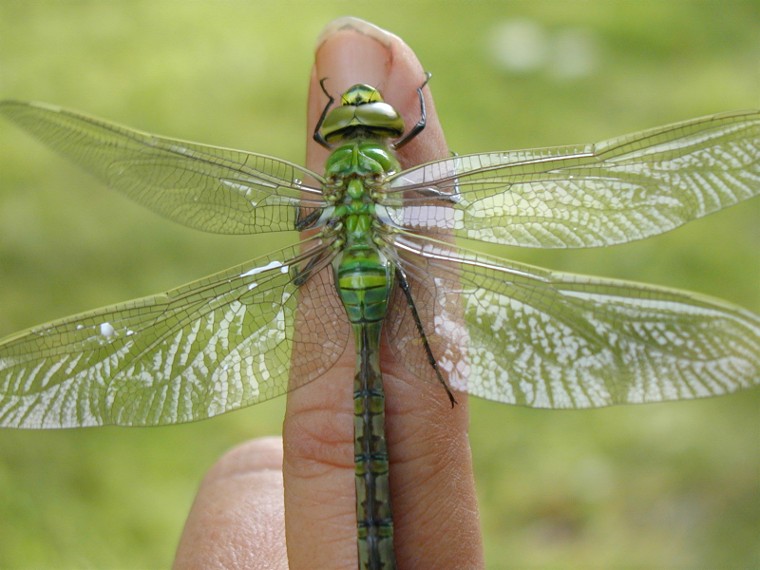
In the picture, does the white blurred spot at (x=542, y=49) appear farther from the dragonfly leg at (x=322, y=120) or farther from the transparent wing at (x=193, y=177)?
the transparent wing at (x=193, y=177)

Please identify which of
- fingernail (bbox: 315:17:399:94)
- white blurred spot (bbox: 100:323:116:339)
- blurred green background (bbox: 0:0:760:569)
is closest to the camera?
white blurred spot (bbox: 100:323:116:339)

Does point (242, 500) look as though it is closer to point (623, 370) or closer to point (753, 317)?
point (623, 370)

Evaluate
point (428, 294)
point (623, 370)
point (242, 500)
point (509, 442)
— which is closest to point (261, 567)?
point (242, 500)

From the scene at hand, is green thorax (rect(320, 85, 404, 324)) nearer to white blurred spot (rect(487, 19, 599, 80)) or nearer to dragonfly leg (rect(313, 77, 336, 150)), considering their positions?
dragonfly leg (rect(313, 77, 336, 150))

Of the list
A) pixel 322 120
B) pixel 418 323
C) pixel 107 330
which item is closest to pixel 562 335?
pixel 418 323

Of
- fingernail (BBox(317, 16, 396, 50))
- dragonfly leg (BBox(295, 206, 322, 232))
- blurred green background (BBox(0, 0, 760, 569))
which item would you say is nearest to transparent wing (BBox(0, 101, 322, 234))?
dragonfly leg (BBox(295, 206, 322, 232))

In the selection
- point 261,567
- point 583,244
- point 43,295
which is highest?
point 43,295

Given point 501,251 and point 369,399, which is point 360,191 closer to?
point 369,399
